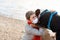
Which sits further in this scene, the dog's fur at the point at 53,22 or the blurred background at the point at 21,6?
the blurred background at the point at 21,6

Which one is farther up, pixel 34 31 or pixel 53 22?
pixel 53 22

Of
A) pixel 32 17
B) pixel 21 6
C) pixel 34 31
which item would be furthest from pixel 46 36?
pixel 21 6

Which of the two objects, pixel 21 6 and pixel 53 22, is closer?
pixel 53 22

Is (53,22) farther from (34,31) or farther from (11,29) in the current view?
(11,29)

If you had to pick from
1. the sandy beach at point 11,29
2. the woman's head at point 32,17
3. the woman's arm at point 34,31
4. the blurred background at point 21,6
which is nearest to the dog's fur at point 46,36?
the woman's arm at point 34,31

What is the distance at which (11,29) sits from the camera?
2447 millimetres

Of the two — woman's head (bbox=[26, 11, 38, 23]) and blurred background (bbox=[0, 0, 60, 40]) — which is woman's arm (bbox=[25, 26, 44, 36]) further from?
blurred background (bbox=[0, 0, 60, 40])

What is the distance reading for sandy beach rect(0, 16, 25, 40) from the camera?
2230mm

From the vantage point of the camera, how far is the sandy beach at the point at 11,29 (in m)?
2.23

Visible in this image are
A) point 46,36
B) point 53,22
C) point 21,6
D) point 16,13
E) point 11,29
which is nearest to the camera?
point 53,22

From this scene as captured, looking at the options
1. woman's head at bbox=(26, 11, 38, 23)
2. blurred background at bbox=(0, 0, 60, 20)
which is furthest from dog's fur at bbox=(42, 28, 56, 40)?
blurred background at bbox=(0, 0, 60, 20)

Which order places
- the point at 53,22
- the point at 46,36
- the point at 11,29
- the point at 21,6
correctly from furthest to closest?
the point at 21,6, the point at 11,29, the point at 46,36, the point at 53,22

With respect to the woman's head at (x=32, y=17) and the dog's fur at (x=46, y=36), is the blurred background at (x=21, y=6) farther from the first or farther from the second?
the woman's head at (x=32, y=17)

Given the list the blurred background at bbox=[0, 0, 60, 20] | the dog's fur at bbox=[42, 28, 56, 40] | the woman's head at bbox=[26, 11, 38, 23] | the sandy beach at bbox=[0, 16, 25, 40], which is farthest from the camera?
the blurred background at bbox=[0, 0, 60, 20]
